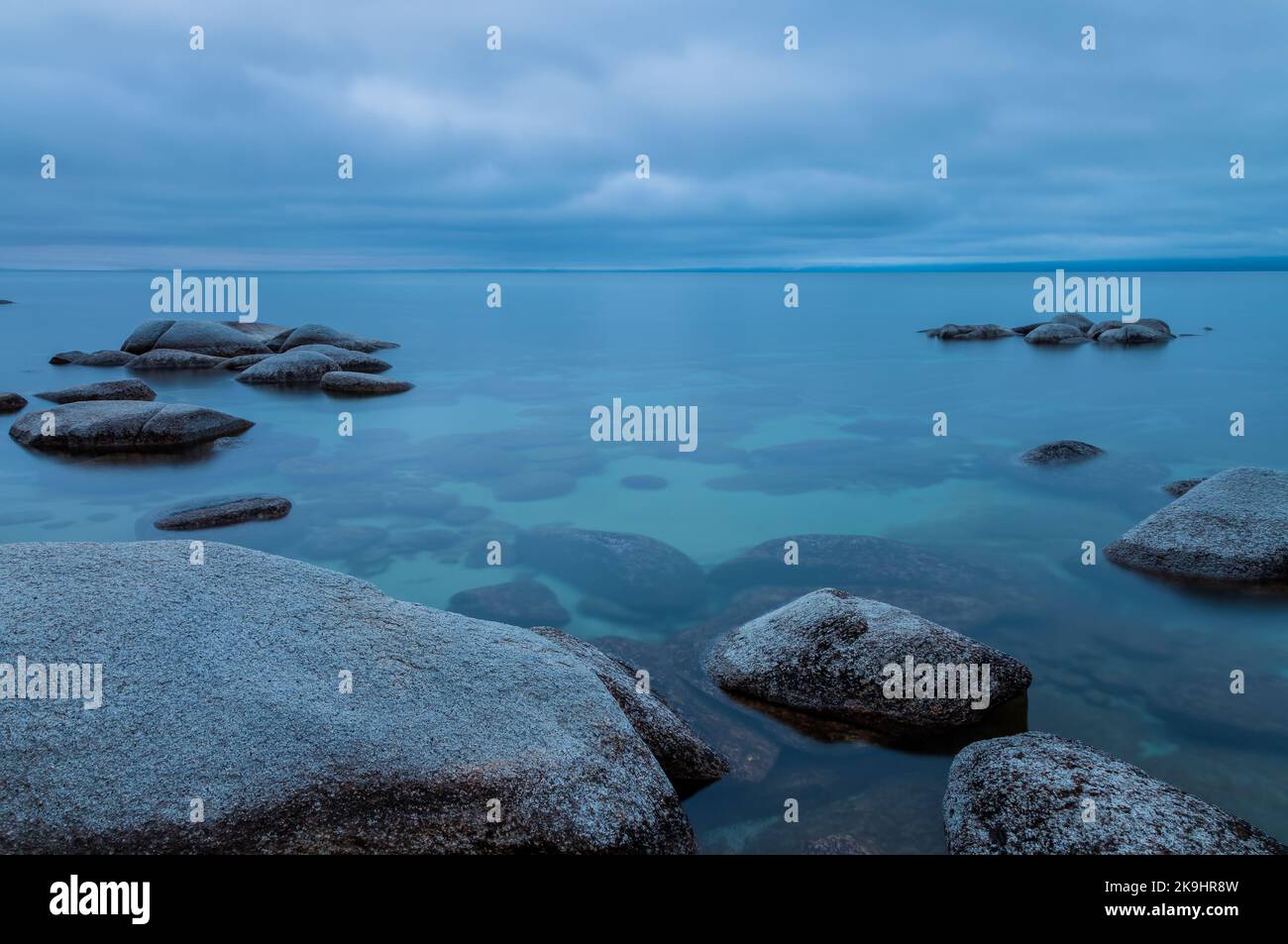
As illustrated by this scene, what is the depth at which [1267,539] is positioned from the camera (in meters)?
12.0

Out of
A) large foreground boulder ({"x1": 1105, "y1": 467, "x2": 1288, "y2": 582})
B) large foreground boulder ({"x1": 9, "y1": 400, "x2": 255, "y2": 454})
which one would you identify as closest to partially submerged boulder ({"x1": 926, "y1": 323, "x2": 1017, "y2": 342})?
large foreground boulder ({"x1": 1105, "y1": 467, "x2": 1288, "y2": 582})

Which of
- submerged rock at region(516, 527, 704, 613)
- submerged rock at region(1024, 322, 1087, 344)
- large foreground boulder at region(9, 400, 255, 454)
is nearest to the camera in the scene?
submerged rock at region(516, 527, 704, 613)

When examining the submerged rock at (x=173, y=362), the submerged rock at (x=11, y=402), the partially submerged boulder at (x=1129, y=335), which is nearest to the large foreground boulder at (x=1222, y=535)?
the submerged rock at (x=11, y=402)

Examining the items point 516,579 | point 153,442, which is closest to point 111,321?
point 153,442

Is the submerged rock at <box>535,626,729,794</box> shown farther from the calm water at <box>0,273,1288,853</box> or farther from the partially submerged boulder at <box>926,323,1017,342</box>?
the partially submerged boulder at <box>926,323,1017,342</box>

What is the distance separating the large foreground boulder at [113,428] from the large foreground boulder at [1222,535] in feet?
65.1

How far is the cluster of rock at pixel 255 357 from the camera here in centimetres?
3058

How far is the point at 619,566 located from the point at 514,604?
2.17m

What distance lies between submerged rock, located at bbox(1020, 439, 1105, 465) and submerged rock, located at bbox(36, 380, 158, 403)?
81.0 feet

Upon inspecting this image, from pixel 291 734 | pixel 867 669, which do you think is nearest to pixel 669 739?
pixel 867 669

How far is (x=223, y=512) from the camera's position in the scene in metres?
14.9

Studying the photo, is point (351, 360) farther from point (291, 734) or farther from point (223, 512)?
point (291, 734)

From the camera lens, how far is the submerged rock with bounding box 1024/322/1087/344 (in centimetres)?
4466

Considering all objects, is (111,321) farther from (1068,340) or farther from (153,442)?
(1068,340)
